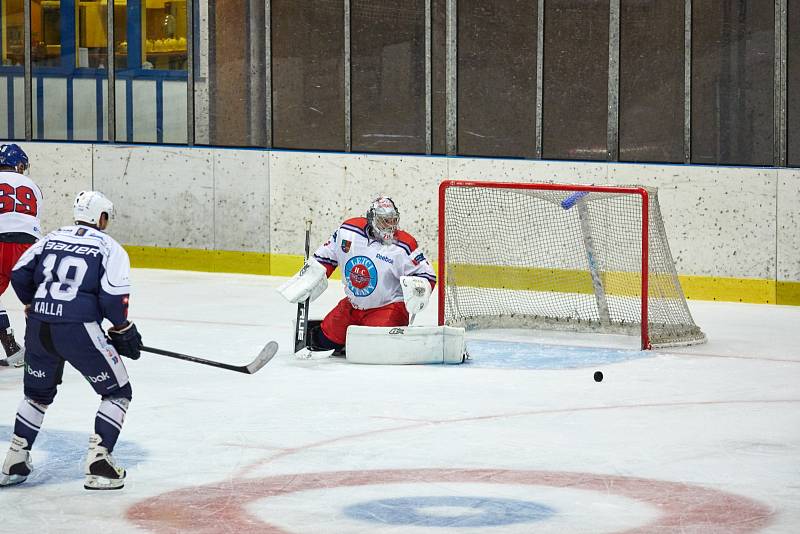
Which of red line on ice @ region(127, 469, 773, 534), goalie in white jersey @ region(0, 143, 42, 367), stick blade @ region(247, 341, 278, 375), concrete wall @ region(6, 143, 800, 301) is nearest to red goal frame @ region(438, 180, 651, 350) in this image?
concrete wall @ region(6, 143, 800, 301)

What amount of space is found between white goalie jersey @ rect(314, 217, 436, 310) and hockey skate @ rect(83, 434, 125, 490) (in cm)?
327

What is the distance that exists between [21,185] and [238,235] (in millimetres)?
4528

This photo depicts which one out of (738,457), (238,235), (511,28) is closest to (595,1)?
(511,28)

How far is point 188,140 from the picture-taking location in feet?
45.9

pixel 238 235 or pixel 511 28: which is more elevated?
pixel 511 28

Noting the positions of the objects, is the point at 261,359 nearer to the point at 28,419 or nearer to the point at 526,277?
the point at 28,419

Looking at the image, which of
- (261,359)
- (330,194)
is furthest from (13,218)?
(330,194)

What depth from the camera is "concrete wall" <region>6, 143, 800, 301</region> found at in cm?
1130

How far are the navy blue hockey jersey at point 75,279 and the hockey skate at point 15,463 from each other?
1.67ft

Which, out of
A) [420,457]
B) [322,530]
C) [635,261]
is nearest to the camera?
[322,530]

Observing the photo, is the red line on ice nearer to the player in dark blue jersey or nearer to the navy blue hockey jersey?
the player in dark blue jersey

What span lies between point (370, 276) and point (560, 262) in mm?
2911

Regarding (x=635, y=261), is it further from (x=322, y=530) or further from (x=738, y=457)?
(x=322, y=530)

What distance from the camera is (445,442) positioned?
6645 mm
